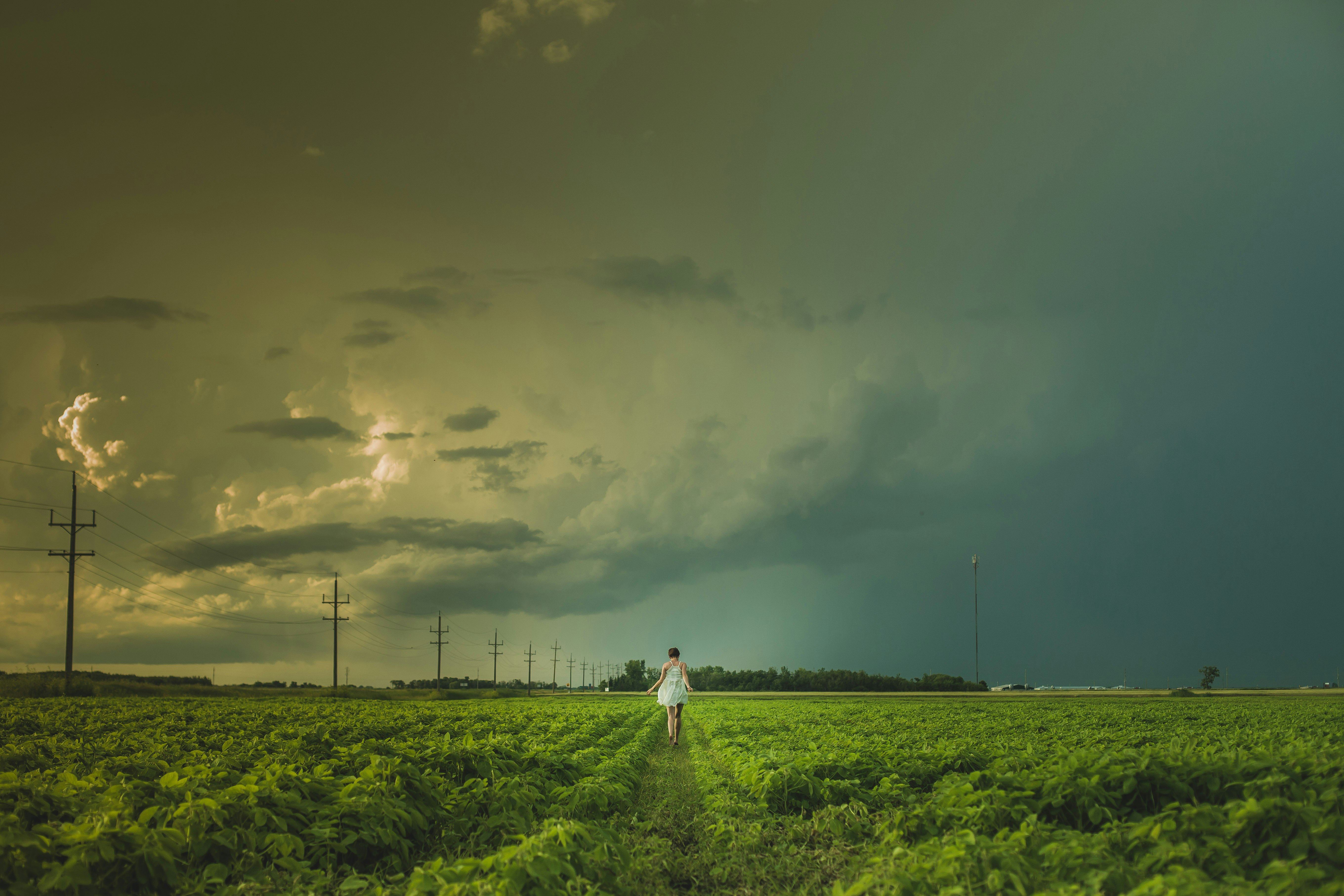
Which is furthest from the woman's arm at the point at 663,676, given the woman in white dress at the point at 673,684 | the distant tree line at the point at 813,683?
the distant tree line at the point at 813,683

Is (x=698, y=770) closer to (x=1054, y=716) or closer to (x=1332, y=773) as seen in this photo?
(x=1332, y=773)

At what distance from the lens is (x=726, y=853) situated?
29.6 ft

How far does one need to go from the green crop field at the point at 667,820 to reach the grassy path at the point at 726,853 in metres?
0.03

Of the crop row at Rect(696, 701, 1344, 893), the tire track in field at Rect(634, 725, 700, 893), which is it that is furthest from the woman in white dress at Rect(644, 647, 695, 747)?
the crop row at Rect(696, 701, 1344, 893)

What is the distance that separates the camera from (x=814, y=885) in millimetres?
7691

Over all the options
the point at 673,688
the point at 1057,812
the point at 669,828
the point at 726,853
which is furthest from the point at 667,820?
the point at 673,688

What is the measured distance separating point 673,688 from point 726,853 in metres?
14.1

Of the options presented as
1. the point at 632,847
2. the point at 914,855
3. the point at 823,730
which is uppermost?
the point at 914,855

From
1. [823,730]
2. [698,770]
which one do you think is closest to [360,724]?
[698,770]

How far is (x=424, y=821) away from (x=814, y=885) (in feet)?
15.9

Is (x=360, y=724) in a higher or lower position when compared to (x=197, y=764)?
lower

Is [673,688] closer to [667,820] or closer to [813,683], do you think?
[667,820]

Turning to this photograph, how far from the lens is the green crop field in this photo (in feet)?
19.6

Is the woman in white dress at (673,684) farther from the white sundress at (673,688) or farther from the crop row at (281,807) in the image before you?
the crop row at (281,807)
